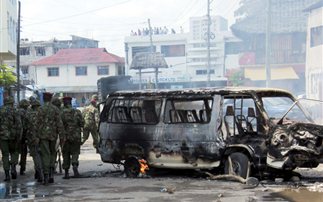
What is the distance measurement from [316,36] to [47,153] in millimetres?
26070

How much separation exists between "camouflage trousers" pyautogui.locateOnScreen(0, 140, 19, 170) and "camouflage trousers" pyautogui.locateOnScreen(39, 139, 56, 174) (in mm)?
975

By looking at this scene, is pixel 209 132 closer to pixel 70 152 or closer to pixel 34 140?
pixel 70 152

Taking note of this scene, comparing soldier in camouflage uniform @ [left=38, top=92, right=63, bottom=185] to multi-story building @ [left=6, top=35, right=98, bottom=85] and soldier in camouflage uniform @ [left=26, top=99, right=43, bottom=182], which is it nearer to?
soldier in camouflage uniform @ [left=26, top=99, right=43, bottom=182]

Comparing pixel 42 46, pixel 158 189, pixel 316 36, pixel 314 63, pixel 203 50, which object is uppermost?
pixel 42 46

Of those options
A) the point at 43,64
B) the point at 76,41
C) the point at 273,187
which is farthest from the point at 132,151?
the point at 76,41

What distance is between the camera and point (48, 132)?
10703 millimetres

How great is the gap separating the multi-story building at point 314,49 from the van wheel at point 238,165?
71.0ft

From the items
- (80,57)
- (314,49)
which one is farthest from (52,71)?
(314,49)

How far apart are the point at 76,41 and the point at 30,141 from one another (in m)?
66.4

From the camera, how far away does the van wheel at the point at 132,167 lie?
1134 centimetres

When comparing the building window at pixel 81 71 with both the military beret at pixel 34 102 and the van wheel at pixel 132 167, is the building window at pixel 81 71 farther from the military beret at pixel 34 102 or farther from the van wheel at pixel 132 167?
the van wheel at pixel 132 167

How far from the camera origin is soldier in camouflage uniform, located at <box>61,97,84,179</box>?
11430 mm

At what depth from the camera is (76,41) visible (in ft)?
251

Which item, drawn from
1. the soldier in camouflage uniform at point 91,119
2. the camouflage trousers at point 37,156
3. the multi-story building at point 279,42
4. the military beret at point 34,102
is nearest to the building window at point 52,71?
the multi-story building at point 279,42
